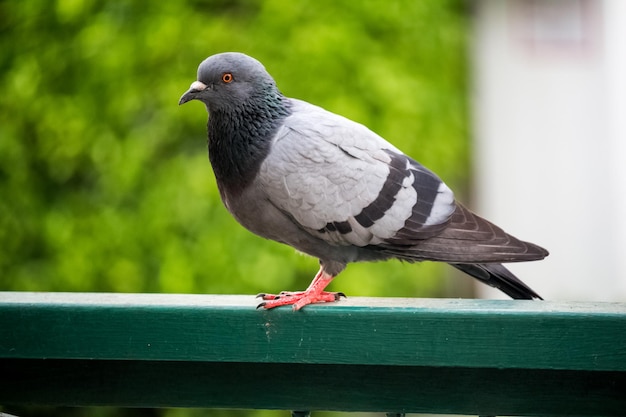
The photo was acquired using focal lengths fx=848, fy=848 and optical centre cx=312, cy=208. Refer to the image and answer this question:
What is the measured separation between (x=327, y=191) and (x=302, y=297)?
1.25ft

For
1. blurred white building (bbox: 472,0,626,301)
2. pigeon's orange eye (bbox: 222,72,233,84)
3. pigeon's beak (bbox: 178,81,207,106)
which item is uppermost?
pigeon's orange eye (bbox: 222,72,233,84)

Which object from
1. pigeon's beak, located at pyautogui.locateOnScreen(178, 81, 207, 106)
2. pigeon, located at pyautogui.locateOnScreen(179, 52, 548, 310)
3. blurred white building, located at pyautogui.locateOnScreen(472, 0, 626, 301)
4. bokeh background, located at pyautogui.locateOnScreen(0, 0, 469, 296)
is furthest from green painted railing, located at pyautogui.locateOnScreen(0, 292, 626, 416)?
blurred white building, located at pyautogui.locateOnScreen(472, 0, 626, 301)

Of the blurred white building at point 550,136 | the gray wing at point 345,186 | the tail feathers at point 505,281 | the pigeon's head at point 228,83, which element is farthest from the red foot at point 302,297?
the blurred white building at point 550,136

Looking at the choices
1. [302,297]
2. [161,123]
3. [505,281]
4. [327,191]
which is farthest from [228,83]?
[161,123]

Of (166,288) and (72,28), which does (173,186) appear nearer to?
(166,288)

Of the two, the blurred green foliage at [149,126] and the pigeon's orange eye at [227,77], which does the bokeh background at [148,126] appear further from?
the pigeon's orange eye at [227,77]

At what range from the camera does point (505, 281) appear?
9.14 feet

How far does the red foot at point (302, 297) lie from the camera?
2.28m

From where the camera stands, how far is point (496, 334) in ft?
6.67

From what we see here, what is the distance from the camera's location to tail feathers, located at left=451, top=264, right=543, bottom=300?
2762 mm

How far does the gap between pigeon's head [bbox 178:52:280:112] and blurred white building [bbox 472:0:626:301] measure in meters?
6.28

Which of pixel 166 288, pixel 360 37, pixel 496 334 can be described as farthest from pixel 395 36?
pixel 496 334

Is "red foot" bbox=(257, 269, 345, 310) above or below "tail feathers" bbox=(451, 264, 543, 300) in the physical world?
Answer: above

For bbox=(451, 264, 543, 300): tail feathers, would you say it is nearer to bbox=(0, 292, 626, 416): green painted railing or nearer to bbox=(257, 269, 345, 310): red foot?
bbox=(257, 269, 345, 310): red foot
